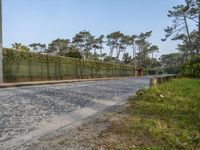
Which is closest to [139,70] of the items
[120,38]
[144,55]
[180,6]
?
[120,38]

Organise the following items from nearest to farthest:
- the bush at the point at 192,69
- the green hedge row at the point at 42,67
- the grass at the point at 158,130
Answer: the grass at the point at 158,130 → the green hedge row at the point at 42,67 → the bush at the point at 192,69

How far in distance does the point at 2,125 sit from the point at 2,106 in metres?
3.00

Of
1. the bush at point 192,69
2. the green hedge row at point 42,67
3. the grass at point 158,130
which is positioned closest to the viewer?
the grass at point 158,130

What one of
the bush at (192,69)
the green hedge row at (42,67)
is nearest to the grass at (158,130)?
the green hedge row at (42,67)

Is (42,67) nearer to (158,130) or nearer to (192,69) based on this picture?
(192,69)

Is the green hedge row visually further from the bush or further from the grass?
the grass

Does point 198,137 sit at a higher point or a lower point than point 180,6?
lower

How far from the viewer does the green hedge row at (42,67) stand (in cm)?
2639

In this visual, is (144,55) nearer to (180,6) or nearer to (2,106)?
(180,6)

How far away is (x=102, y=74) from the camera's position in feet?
170

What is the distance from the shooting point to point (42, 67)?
3222 cm

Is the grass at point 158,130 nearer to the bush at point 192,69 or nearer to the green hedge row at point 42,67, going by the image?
the green hedge row at point 42,67

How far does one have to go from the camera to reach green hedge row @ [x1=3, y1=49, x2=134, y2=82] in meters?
26.4

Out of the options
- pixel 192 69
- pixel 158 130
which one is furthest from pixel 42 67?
pixel 158 130
